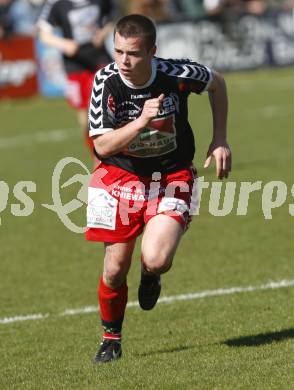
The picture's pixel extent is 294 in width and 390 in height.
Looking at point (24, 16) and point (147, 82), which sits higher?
point (147, 82)

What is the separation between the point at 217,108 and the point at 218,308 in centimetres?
151

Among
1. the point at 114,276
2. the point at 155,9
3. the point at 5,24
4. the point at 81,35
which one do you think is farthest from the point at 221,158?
the point at 155,9

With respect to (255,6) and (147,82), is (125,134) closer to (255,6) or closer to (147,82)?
(147,82)

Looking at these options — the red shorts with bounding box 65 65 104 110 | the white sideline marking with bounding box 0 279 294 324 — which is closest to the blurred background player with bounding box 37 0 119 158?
the red shorts with bounding box 65 65 104 110

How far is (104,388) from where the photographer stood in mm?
5418

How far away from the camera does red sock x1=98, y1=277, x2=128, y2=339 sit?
20.3ft

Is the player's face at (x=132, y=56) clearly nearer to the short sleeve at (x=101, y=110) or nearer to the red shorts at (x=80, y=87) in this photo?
the short sleeve at (x=101, y=110)

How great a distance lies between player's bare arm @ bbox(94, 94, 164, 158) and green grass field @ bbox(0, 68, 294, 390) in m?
1.16

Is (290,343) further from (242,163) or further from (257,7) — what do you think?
(257,7)

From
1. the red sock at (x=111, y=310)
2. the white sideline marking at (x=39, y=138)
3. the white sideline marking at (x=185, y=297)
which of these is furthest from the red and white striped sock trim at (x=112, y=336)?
the white sideline marking at (x=39, y=138)

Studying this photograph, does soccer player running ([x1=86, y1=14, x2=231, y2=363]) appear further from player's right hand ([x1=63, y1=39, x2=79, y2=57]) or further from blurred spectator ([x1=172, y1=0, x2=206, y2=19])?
blurred spectator ([x1=172, y1=0, x2=206, y2=19])

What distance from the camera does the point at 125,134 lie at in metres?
5.68

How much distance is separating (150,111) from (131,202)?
0.77 m

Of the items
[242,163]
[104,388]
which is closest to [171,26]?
[242,163]
